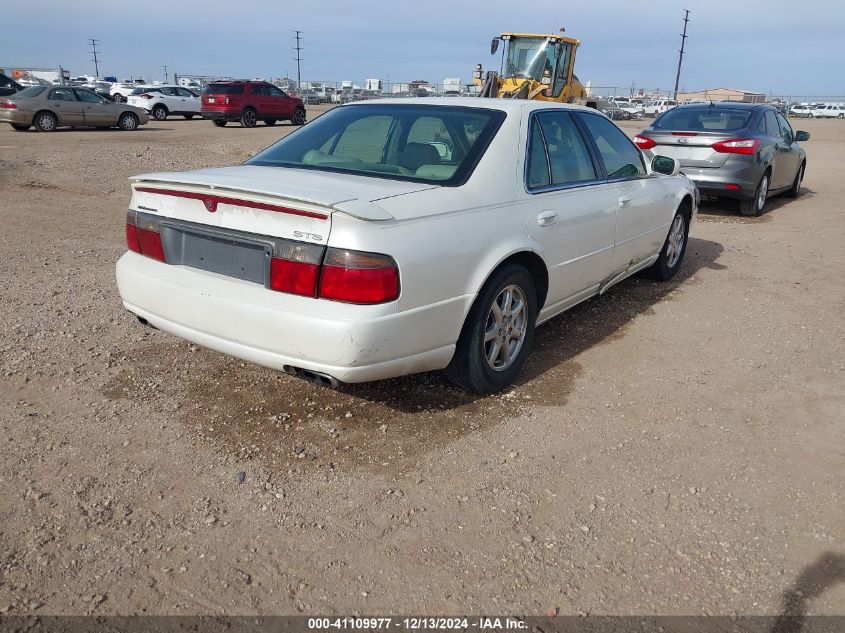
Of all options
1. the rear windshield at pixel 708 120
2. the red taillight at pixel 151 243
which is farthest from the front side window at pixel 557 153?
the rear windshield at pixel 708 120

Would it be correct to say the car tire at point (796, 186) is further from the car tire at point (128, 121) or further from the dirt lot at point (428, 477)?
the car tire at point (128, 121)

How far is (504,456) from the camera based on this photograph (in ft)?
10.7

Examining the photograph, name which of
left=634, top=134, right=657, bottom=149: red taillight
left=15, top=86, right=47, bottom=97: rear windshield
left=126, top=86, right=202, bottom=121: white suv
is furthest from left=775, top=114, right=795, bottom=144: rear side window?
left=126, top=86, right=202, bottom=121: white suv

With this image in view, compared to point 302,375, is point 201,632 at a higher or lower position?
lower

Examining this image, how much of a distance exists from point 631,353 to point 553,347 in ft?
1.73

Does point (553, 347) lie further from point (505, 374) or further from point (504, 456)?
point (504, 456)

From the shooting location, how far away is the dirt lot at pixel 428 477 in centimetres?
242

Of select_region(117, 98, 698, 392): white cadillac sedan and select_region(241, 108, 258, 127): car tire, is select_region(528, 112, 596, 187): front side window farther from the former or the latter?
select_region(241, 108, 258, 127): car tire

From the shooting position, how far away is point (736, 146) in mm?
9188

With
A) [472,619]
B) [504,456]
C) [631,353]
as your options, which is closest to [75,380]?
[504,456]

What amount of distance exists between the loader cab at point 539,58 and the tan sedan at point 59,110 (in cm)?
1231

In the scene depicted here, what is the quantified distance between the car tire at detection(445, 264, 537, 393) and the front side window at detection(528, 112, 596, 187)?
627mm

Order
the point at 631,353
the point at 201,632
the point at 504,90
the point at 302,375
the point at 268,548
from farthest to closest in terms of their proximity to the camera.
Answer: the point at 504,90, the point at 631,353, the point at 302,375, the point at 268,548, the point at 201,632

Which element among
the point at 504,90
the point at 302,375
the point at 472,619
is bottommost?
the point at 472,619
